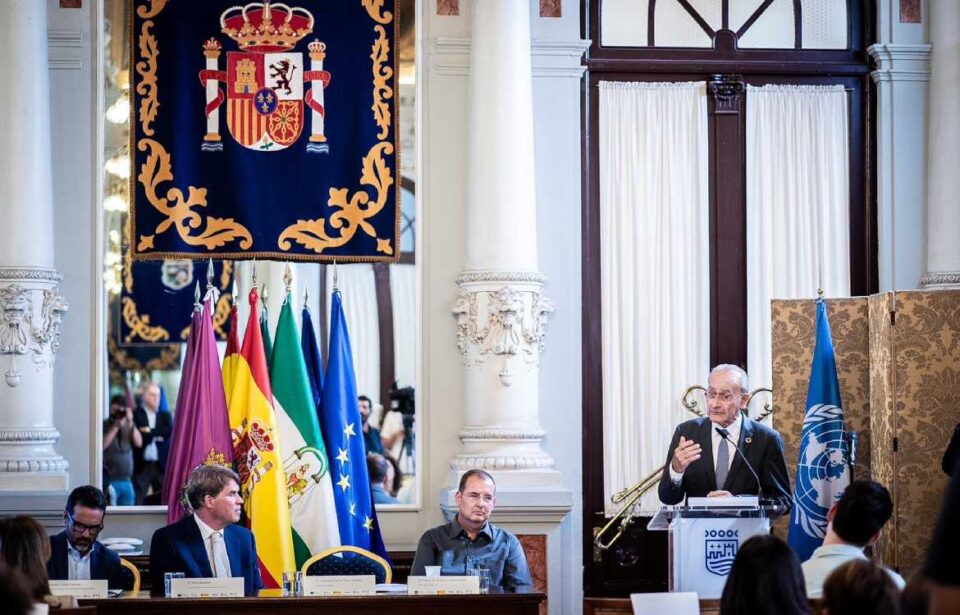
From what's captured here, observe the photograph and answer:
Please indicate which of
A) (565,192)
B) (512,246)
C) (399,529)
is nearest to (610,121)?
(565,192)

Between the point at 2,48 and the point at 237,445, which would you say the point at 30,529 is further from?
the point at 2,48

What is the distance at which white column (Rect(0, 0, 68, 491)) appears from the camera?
7730mm

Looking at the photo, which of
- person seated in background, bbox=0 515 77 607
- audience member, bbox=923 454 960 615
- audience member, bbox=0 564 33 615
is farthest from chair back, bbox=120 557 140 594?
audience member, bbox=923 454 960 615

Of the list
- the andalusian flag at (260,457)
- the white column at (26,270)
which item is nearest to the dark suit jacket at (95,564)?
the andalusian flag at (260,457)

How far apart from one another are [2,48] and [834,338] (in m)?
4.69

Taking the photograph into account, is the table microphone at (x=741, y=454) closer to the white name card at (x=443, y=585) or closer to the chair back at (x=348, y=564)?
the white name card at (x=443, y=585)

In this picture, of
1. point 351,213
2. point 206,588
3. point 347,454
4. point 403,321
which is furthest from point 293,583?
point 403,321

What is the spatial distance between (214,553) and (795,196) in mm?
4219

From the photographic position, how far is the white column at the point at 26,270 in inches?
304

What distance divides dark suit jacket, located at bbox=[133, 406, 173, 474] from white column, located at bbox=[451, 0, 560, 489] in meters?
3.64

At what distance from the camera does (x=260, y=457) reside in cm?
761

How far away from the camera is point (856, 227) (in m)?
8.76

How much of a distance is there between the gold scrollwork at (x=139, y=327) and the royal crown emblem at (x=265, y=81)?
371 centimetres

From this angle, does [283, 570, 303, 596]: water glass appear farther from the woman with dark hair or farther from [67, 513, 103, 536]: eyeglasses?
the woman with dark hair
